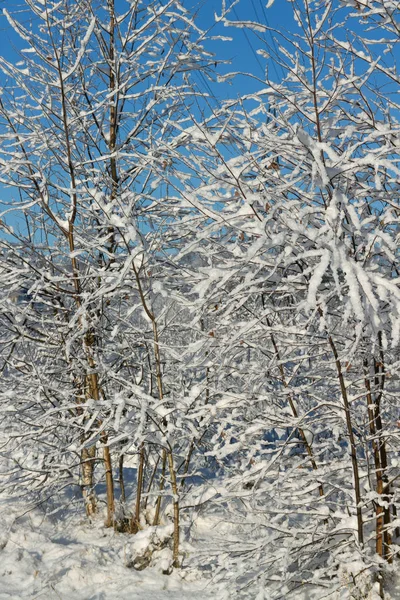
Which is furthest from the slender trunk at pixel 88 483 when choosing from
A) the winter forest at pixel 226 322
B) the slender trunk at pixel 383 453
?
the slender trunk at pixel 383 453

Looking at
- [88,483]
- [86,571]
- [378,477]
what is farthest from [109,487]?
[378,477]

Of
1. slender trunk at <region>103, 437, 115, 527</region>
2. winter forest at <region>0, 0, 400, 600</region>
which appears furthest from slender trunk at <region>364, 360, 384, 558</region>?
slender trunk at <region>103, 437, 115, 527</region>

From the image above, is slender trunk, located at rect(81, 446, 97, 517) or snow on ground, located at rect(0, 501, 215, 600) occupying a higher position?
slender trunk, located at rect(81, 446, 97, 517)

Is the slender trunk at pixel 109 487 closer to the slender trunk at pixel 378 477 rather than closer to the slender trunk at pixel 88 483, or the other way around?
the slender trunk at pixel 88 483

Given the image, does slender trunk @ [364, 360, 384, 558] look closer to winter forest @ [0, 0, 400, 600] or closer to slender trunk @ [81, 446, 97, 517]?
winter forest @ [0, 0, 400, 600]

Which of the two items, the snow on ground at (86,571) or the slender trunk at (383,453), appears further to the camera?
the snow on ground at (86,571)

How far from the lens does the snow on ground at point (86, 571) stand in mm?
3732

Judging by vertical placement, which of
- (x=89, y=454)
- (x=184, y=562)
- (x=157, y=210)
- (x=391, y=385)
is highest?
(x=157, y=210)

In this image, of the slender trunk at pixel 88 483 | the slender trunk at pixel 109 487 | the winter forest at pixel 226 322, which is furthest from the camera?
the slender trunk at pixel 88 483

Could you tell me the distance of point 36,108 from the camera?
187 inches

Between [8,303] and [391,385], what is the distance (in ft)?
10.1

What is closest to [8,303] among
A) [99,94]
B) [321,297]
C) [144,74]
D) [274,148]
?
[99,94]

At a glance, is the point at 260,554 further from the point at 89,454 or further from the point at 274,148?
the point at 89,454

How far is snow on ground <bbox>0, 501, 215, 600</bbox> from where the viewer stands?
3.73 metres
